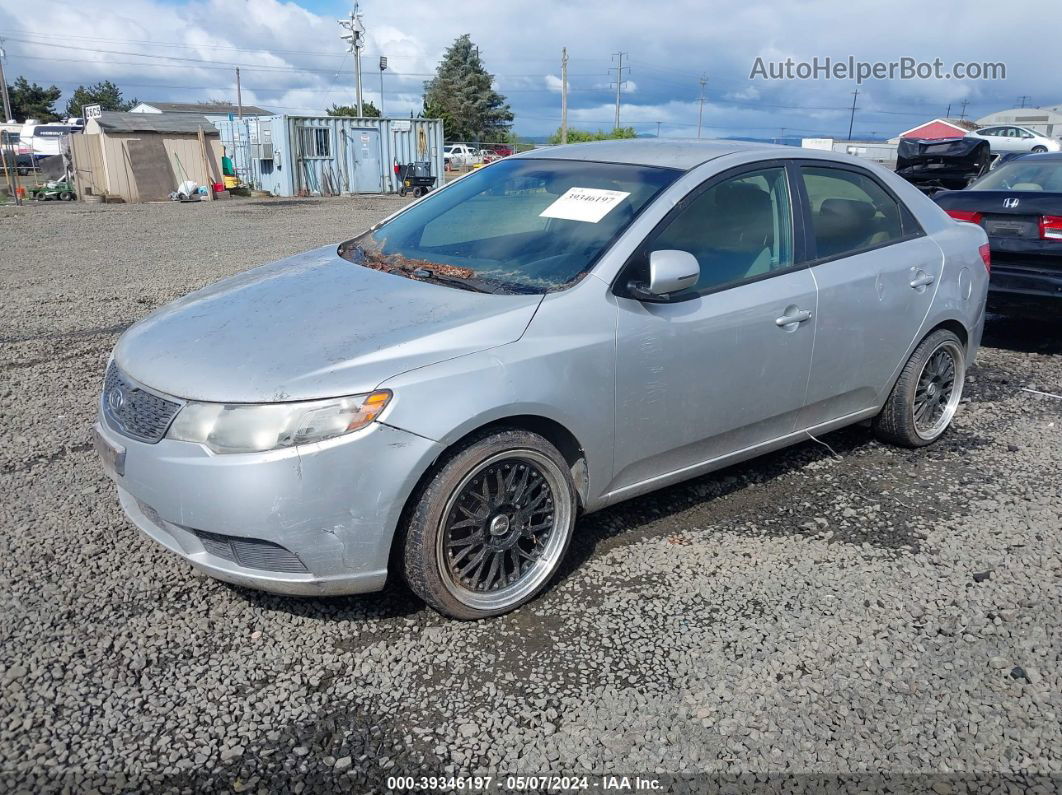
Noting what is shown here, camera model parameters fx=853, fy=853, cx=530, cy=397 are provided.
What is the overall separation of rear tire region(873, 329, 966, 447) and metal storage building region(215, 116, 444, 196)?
29045 millimetres

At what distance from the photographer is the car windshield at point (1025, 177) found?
750cm

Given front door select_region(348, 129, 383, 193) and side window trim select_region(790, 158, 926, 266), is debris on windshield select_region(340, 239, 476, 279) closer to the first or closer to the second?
side window trim select_region(790, 158, 926, 266)

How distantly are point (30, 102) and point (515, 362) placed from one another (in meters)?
95.1

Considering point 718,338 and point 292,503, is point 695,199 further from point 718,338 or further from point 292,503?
point 292,503

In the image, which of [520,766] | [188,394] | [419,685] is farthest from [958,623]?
[188,394]

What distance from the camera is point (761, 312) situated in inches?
148

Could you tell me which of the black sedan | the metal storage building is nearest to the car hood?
the black sedan

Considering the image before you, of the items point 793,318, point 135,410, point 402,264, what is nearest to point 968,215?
point 793,318

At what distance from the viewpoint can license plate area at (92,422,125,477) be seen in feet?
9.87

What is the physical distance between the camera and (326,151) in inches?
1249

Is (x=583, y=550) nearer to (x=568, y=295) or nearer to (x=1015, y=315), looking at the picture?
(x=568, y=295)

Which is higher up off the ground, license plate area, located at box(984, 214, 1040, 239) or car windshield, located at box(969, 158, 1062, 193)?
car windshield, located at box(969, 158, 1062, 193)

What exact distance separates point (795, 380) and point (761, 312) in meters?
0.44

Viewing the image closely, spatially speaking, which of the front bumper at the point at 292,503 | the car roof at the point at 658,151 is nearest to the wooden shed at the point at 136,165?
the car roof at the point at 658,151
